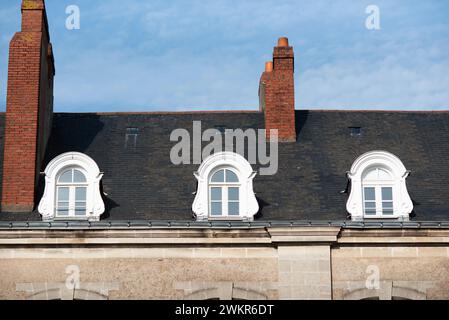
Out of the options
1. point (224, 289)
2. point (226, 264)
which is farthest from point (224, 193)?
point (224, 289)

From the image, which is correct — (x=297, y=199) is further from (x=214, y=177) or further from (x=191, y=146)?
(x=191, y=146)

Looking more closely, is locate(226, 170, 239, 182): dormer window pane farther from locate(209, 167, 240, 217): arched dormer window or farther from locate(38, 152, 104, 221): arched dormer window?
locate(38, 152, 104, 221): arched dormer window

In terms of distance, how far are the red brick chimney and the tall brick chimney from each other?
253 inches

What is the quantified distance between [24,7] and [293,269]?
1072 centimetres

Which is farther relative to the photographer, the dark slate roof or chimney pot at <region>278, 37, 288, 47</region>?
chimney pot at <region>278, 37, 288, 47</region>

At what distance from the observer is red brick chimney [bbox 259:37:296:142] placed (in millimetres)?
29312

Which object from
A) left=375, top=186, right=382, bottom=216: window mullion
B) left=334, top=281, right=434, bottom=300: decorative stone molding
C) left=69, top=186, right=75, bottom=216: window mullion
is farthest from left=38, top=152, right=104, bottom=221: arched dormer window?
left=375, top=186, right=382, bottom=216: window mullion

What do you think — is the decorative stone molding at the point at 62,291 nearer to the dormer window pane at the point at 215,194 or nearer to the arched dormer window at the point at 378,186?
the dormer window pane at the point at 215,194

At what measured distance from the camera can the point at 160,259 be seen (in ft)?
81.0

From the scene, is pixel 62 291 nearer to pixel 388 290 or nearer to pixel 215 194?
pixel 215 194

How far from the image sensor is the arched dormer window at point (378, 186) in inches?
1003

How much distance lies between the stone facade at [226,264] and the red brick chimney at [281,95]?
5.30 metres

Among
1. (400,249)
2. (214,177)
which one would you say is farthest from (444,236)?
(214,177)

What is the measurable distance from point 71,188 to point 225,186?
3.91 metres
